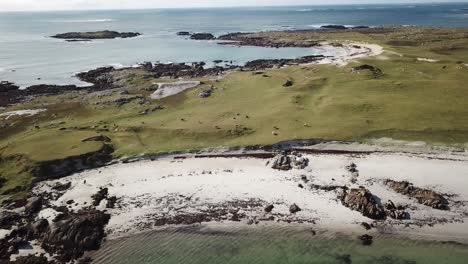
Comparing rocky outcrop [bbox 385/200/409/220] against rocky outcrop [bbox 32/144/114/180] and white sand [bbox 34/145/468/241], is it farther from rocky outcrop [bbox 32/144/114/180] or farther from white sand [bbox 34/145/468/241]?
rocky outcrop [bbox 32/144/114/180]

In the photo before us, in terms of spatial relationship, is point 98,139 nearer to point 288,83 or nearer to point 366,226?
point 366,226

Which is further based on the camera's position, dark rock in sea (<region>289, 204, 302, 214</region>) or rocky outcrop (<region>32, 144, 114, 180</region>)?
rocky outcrop (<region>32, 144, 114, 180</region>)

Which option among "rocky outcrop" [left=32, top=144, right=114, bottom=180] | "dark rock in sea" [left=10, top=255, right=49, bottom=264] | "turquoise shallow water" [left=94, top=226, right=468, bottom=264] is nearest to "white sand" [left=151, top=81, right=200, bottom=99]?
"rocky outcrop" [left=32, top=144, right=114, bottom=180]

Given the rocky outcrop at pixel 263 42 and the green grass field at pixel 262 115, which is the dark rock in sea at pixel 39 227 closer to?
the green grass field at pixel 262 115

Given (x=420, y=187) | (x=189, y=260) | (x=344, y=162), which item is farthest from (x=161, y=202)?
(x=420, y=187)

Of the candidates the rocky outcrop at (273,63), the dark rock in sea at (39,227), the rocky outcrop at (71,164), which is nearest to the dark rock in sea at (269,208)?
the dark rock in sea at (39,227)
